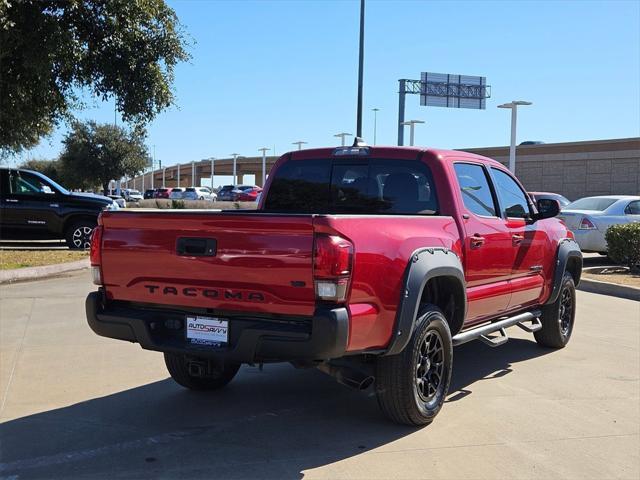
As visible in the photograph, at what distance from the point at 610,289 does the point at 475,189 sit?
22.6 feet

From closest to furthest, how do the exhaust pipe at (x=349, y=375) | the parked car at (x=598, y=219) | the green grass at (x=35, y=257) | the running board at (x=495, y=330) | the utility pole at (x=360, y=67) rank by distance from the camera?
1. the exhaust pipe at (x=349, y=375)
2. the running board at (x=495, y=330)
3. the green grass at (x=35, y=257)
4. the parked car at (x=598, y=219)
5. the utility pole at (x=360, y=67)

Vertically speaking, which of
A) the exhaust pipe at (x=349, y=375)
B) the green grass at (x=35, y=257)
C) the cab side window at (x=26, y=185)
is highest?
the cab side window at (x=26, y=185)

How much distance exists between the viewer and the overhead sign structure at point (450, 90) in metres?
51.0

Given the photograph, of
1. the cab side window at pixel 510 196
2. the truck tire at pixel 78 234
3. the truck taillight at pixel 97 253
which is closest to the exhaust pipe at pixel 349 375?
the truck taillight at pixel 97 253

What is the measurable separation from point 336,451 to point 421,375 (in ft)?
2.85

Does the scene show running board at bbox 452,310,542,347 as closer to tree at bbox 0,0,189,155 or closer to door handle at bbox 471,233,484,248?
door handle at bbox 471,233,484,248

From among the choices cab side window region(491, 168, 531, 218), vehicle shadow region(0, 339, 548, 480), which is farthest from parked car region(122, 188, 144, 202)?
vehicle shadow region(0, 339, 548, 480)

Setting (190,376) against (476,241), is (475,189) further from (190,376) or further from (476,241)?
(190,376)

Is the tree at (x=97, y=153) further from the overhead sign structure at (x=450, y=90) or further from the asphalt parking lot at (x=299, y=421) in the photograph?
the asphalt parking lot at (x=299, y=421)

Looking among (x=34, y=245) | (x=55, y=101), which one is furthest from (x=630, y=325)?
(x=34, y=245)

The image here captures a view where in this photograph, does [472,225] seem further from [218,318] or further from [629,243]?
[629,243]

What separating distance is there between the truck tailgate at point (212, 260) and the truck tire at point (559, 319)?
13.3 ft

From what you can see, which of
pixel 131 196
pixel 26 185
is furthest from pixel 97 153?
pixel 26 185

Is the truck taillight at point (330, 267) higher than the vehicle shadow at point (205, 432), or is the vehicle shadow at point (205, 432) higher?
the truck taillight at point (330, 267)
